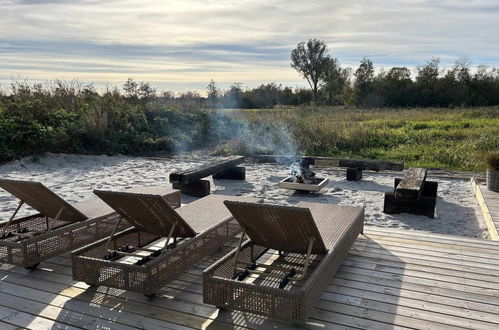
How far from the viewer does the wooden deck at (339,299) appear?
115 inches

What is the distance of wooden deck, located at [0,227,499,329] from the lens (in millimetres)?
2926

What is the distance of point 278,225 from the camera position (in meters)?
3.23

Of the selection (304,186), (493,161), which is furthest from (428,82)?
(304,186)

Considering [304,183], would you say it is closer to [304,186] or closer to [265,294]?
[304,186]

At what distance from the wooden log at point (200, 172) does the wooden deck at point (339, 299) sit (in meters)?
3.45

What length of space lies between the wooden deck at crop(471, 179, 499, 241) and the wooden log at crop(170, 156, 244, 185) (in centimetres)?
484

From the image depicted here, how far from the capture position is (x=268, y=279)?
3.48 m

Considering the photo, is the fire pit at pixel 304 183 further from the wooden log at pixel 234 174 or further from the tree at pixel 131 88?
the tree at pixel 131 88

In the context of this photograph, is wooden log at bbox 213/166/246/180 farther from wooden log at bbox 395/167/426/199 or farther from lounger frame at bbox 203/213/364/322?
lounger frame at bbox 203/213/364/322

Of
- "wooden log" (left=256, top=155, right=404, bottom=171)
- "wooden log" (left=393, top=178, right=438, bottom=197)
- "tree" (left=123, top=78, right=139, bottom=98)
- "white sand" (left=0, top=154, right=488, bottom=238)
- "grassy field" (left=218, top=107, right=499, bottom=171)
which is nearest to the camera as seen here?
"white sand" (left=0, top=154, right=488, bottom=238)

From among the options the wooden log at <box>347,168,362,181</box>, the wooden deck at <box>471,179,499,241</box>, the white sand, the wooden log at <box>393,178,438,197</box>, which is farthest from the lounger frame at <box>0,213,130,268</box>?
the wooden log at <box>347,168,362,181</box>

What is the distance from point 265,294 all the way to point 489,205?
5.05 m

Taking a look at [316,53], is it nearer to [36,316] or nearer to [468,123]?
[468,123]

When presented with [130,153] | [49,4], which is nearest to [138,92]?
[130,153]
